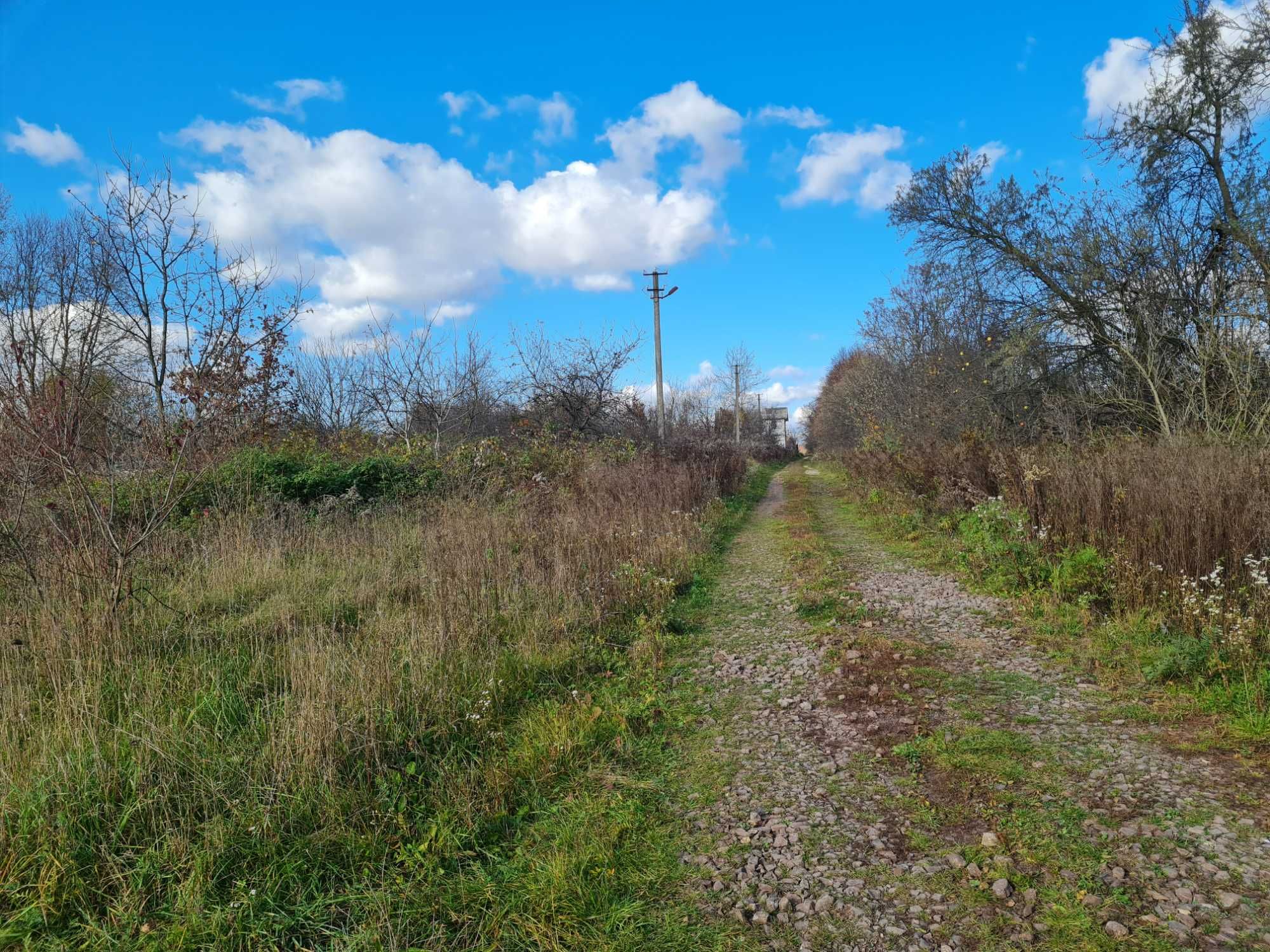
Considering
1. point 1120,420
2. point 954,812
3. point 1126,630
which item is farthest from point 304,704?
point 1120,420

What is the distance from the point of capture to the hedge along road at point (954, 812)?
2.51 meters

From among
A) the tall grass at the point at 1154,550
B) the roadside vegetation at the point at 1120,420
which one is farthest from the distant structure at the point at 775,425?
the tall grass at the point at 1154,550

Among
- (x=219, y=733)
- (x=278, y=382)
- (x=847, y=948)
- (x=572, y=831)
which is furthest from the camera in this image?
(x=278, y=382)

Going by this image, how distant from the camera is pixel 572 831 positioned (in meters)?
3.17

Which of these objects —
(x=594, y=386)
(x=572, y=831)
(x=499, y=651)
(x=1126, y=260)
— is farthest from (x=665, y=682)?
(x=594, y=386)

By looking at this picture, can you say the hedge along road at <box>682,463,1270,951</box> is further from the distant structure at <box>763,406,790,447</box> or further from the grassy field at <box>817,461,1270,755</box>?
the distant structure at <box>763,406,790,447</box>

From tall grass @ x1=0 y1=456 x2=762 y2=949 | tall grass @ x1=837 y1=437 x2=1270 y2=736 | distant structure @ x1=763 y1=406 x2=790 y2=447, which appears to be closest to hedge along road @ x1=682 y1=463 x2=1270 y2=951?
tall grass @ x1=0 y1=456 x2=762 y2=949

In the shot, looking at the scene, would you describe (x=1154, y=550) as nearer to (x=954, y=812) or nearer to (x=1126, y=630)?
(x=1126, y=630)

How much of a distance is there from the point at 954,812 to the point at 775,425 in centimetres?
5864

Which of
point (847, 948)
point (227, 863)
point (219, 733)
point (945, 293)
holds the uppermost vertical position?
point (945, 293)

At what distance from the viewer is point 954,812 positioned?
3.21m

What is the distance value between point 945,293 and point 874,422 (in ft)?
17.0

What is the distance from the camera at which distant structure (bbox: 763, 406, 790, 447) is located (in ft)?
180

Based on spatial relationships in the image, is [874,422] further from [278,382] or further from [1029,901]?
[1029,901]
